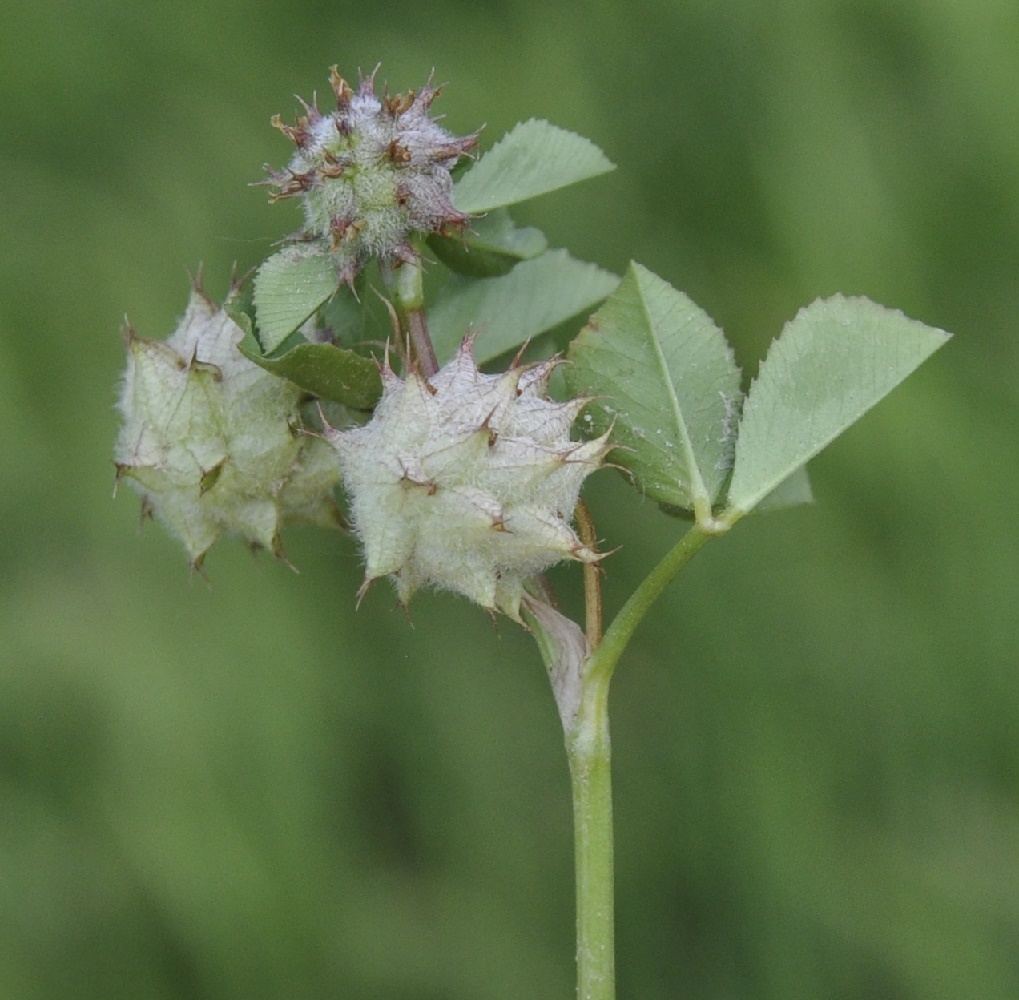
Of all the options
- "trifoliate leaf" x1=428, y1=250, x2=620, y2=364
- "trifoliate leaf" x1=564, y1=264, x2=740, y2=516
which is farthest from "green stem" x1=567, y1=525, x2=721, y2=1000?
"trifoliate leaf" x1=428, y1=250, x2=620, y2=364

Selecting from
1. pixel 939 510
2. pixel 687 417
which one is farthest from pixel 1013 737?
pixel 687 417

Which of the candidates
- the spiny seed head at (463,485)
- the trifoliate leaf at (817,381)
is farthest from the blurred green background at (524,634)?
the spiny seed head at (463,485)

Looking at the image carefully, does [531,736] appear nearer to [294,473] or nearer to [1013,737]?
[1013,737]

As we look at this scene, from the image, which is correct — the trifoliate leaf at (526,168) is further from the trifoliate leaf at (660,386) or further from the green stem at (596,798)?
the green stem at (596,798)

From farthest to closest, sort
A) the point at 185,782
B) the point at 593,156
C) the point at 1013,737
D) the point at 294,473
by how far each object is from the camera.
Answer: the point at 185,782 < the point at 1013,737 < the point at 593,156 < the point at 294,473

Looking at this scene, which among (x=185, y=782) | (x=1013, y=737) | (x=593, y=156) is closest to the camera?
(x=593, y=156)

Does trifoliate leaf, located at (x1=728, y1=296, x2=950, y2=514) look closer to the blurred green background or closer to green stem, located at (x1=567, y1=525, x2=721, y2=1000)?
green stem, located at (x1=567, y1=525, x2=721, y2=1000)
